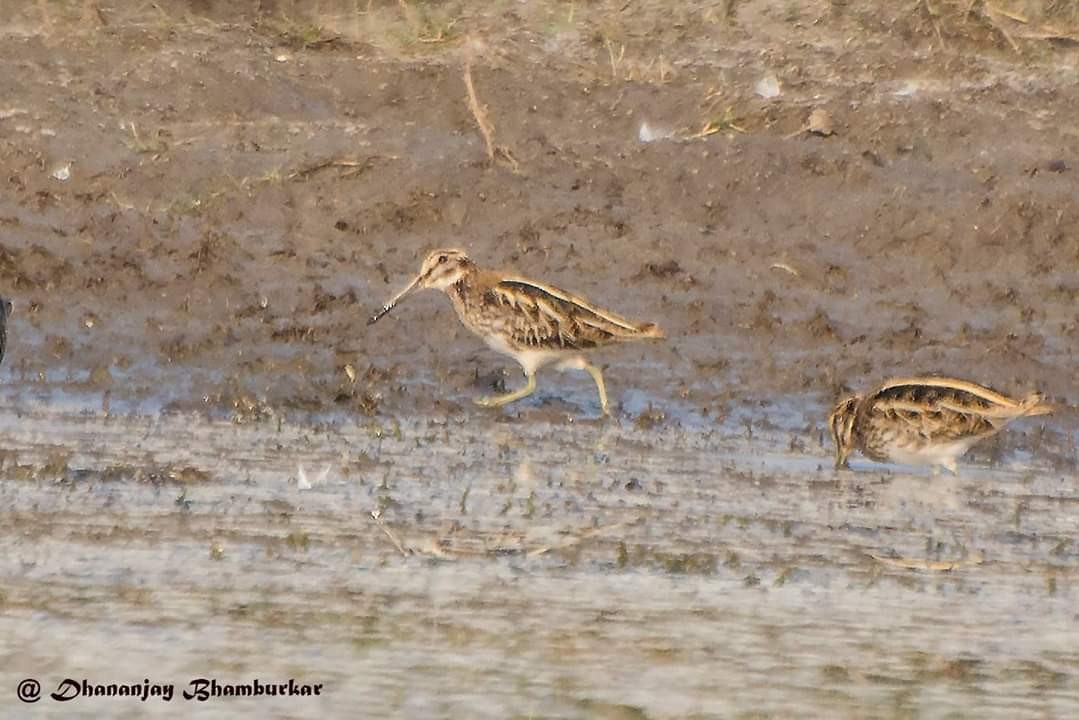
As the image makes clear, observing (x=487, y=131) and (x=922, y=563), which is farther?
(x=487, y=131)

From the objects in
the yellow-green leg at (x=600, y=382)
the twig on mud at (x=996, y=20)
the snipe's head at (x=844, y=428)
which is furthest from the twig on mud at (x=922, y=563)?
the twig on mud at (x=996, y=20)

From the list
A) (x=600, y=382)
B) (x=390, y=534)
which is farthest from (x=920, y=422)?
(x=390, y=534)

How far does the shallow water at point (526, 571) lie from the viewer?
20.4 feet

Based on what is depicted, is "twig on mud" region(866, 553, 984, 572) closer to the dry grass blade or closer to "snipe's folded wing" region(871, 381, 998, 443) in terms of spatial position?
"snipe's folded wing" region(871, 381, 998, 443)

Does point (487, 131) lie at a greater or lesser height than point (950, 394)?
greater

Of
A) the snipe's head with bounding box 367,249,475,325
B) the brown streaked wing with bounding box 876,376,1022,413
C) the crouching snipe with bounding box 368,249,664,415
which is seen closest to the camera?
the brown streaked wing with bounding box 876,376,1022,413

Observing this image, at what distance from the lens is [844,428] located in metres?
8.69

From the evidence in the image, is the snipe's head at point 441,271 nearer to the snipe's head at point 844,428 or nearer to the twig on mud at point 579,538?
the snipe's head at point 844,428

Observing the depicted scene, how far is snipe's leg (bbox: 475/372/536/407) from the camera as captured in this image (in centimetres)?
927

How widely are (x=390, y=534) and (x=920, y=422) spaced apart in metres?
2.29

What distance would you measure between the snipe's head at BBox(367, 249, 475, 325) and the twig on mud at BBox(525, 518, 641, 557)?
2.27 m

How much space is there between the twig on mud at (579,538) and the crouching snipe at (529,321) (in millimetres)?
1682

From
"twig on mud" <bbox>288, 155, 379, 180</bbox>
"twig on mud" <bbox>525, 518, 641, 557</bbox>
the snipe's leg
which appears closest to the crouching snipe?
the snipe's leg

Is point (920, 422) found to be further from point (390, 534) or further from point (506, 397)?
point (390, 534)
